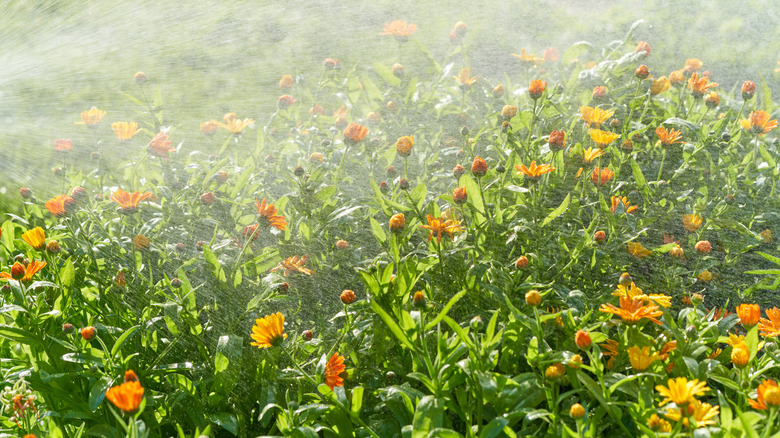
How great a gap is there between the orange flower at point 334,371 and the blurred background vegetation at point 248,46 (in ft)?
8.60

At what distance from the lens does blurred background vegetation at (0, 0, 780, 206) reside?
521 centimetres

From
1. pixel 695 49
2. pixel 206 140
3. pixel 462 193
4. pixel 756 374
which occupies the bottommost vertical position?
pixel 695 49

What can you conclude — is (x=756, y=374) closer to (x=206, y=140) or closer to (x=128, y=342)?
(x=128, y=342)

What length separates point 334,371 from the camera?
171cm

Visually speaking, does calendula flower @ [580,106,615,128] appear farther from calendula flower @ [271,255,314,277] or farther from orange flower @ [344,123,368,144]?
calendula flower @ [271,255,314,277]

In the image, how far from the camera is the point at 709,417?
139 cm

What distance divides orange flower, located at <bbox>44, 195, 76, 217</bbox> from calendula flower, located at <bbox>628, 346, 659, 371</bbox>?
1994mm

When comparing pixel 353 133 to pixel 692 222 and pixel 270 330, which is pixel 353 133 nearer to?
pixel 270 330

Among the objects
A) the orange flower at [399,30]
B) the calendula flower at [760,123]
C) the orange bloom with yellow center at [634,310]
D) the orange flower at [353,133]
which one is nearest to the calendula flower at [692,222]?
the calendula flower at [760,123]

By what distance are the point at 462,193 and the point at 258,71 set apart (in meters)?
4.65

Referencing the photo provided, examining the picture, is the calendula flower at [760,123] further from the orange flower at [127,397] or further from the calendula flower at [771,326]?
the orange flower at [127,397]

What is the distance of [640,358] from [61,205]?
79.8 inches

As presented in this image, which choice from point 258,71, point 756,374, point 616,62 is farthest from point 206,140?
point 756,374

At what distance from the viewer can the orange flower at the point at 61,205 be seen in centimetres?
226
